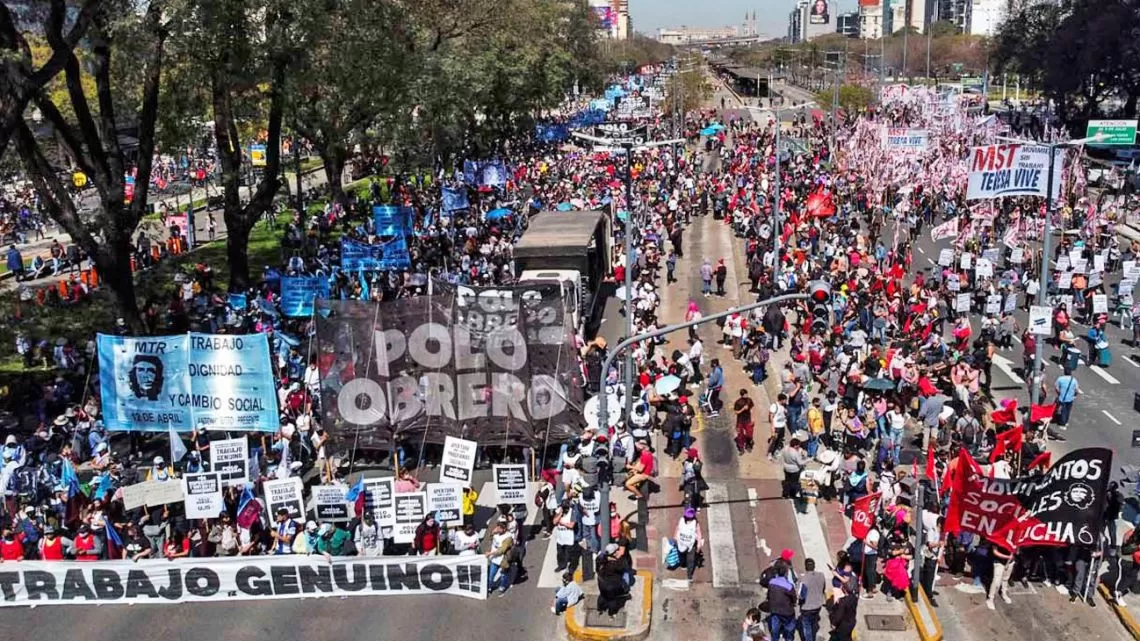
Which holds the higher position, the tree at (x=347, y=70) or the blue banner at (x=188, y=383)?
the tree at (x=347, y=70)

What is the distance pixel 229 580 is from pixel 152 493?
91.7 inches

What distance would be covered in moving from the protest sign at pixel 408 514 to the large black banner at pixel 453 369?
9.29 feet

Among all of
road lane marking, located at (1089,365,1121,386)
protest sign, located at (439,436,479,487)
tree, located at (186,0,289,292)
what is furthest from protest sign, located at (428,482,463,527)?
road lane marking, located at (1089,365,1121,386)

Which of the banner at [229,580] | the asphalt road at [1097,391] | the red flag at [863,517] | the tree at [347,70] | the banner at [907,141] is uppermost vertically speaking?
the tree at [347,70]

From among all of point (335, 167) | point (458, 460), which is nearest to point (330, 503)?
point (458, 460)

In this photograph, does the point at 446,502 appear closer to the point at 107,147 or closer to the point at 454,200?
the point at 107,147

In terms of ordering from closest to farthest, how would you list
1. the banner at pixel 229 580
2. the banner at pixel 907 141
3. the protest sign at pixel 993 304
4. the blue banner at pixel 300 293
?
1. the banner at pixel 229 580
2. the blue banner at pixel 300 293
3. the protest sign at pixel 993 304
4. the banner at pixel 907 141

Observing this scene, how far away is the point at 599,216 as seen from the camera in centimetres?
3216

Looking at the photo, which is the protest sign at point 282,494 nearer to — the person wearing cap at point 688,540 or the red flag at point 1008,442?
the person wearing cap at point 688,540

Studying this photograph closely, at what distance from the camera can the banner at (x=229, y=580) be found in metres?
15.9

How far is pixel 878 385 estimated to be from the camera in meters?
21.8

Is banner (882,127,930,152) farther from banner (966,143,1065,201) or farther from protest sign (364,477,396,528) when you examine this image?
protest sign (364,477,396,528)

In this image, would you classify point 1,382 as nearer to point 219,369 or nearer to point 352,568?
point 219,369

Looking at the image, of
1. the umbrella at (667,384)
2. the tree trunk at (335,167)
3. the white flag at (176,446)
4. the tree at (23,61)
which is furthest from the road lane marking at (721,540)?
the tree trunk at (335,167)
